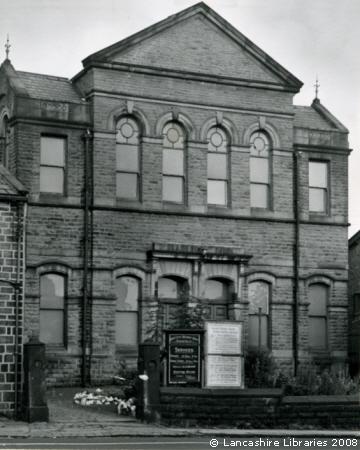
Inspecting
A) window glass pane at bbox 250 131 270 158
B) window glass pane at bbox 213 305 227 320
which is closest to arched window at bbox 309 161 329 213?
window glass pane at bbox 250 131 270 158

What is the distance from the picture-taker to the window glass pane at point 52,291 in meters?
24.7

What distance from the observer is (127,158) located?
26141mm

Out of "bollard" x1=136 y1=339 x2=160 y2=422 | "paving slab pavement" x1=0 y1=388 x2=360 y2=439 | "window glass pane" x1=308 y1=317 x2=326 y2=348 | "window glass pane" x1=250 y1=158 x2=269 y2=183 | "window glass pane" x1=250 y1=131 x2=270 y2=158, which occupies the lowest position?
"paving slab pavement" x1=0 y1=388 x2=360 y2=439

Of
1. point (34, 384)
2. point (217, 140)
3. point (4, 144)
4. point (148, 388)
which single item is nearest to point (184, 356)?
point (148, 388)

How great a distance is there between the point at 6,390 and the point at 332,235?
41.0 feet

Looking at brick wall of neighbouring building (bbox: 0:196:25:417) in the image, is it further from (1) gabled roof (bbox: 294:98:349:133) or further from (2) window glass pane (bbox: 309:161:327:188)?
(1) gabled roof (bbox: 294:98:349:133)

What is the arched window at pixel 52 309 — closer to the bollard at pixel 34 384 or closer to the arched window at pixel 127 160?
the arched window at pixel 127 160

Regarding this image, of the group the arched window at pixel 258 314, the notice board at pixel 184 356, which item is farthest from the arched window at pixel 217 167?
the notice board at pixel 184 356

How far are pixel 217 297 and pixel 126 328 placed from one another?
2.95m

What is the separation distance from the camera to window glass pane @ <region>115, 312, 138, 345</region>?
25.5 meters

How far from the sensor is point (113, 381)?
24.9 metres

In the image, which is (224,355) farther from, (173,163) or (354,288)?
(354,288)

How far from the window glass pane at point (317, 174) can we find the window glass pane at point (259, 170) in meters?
1.58

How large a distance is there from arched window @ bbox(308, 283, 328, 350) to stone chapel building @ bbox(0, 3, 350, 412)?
5 centimetres
